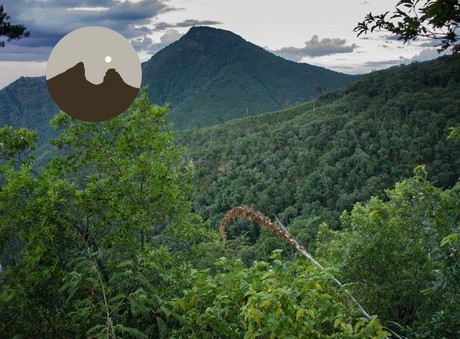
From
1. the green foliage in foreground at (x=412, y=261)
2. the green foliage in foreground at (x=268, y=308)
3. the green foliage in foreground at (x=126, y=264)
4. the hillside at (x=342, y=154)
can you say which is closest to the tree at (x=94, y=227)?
the green foliage in foreground at (x=126, y=264)

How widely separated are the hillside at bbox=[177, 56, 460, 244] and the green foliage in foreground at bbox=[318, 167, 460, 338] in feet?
154

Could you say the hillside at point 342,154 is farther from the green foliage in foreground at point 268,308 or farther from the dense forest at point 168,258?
the green foliage in foreground at point 268,308

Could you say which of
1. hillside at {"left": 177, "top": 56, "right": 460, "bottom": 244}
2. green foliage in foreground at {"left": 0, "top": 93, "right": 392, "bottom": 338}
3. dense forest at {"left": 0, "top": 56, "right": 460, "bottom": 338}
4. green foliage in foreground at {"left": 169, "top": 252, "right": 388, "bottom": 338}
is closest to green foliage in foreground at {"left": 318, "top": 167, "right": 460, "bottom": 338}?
dense forest at {"left": 0, "top": 56, "right": 460, "bottom": 338}

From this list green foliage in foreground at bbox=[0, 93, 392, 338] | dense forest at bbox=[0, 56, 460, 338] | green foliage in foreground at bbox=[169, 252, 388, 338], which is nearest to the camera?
green foliage in foreground at bbox=[169, 252, 388, 338]

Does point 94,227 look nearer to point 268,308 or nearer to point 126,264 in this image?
point 126,264

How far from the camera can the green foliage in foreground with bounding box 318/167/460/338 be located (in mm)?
4109

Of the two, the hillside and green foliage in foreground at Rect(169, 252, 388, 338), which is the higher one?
green foliage in foreground at Rect(169, 252, 388, 338)

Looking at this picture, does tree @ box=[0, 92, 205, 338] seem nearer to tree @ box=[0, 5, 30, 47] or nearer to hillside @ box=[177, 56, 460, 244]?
tree @ box=[0, 5, 30, 47]

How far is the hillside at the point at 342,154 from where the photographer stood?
2847 inches

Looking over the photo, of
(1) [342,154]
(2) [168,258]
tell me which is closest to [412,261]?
(2) [168,258]

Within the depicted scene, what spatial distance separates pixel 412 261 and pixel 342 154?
77611 millimetres

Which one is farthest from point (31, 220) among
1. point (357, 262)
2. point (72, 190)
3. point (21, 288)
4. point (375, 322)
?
point (357, 262)

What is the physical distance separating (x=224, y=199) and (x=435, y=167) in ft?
126

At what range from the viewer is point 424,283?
19.7ft
